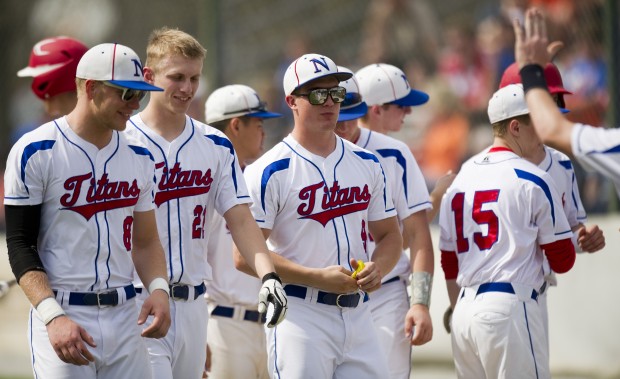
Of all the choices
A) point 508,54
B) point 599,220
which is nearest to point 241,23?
point 508,54

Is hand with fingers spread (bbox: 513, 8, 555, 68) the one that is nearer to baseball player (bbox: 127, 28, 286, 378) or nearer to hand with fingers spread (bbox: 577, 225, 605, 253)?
baseball player (bbox: 127, 28, 286, 378)

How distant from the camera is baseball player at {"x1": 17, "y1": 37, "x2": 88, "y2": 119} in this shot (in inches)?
243

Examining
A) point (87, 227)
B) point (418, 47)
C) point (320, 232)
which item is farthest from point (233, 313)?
point (418, 47)

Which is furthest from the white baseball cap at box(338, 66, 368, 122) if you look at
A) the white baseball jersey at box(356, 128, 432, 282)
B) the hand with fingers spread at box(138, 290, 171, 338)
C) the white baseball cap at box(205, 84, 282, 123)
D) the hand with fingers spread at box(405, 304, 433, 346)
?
the hand with fingers spread at box(138, 290, 171, 338)

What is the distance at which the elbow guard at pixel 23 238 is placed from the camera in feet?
15.1

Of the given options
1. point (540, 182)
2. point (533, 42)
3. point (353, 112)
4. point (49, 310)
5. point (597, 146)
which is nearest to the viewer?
point (597, 146)

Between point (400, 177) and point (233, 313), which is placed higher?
point (400, 177)

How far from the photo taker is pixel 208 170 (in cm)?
562

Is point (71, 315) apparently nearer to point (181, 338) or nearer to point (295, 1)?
point (181, 338)

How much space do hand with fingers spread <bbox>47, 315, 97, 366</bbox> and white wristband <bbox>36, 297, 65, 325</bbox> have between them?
19 millimetres

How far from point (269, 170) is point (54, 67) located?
1.60 metres

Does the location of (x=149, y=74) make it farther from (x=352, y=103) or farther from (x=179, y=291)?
(x=352, y=103)

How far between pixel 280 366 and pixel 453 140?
6.34 meters

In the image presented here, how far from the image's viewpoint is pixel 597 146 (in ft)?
14.5
